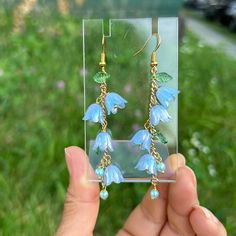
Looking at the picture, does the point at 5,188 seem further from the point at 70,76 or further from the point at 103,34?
the point at 103,34

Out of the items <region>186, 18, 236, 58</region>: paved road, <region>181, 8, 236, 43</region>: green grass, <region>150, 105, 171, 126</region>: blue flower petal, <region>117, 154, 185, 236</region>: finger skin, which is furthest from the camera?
<region>181, 8, 236, 43</region>: green grass

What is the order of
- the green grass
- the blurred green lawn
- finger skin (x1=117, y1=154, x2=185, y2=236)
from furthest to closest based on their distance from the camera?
the green grass
the blurred green lawn
finger skin (x1=117, y1=154, x2=185, y2=236)

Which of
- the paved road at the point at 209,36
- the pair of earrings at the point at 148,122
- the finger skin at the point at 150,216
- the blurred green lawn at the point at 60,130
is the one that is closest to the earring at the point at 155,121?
the pair of earrings at the point at 148,122

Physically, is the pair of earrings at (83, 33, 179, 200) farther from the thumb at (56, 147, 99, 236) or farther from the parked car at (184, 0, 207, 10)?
the parked car at (184, 0, 207, 10)

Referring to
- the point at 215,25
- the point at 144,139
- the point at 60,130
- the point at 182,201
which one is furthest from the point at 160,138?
the point at 215,25

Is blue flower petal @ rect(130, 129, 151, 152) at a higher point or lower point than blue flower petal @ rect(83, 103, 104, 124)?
lower

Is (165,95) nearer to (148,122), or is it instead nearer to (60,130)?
(148,122)

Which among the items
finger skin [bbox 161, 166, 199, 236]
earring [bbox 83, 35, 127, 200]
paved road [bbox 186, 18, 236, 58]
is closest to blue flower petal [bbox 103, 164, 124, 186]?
earring [bbox 83, 35, 127, 200]
